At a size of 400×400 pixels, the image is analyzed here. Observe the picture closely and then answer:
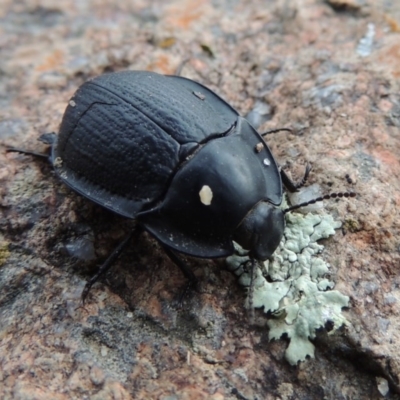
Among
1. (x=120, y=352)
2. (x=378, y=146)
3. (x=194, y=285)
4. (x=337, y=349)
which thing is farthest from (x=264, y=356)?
(x=378, y=146)

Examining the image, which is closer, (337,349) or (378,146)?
(337,349)

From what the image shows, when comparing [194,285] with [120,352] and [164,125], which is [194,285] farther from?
[164,125]

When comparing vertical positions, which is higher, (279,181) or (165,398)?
(279,181)

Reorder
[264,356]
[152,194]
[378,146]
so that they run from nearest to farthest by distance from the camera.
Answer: [264,356] < [152,194] < [378,146]

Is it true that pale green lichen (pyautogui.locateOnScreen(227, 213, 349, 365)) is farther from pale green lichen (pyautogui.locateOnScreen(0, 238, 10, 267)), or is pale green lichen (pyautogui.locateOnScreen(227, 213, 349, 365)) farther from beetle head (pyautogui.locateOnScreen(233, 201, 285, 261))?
pale green lichen (pyautogui.locateOnScreen(0, 238, 10, 267))

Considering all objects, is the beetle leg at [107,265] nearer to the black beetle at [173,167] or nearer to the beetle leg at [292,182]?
the black beetle at [173,167]

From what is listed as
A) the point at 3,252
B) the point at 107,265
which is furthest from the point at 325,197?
the point at 3,252

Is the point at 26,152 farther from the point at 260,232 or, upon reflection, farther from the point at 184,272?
the point at 260,232
